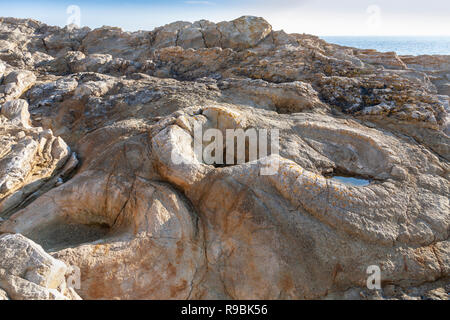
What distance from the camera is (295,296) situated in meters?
5.43

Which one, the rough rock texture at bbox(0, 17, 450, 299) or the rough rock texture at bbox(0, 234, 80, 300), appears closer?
the rough rock texture at bbox(0, 234, 80, 300)

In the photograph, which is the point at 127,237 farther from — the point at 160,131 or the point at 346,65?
the point at 346,65

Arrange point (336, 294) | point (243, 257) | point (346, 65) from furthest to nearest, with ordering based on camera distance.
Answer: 1. point (346, 65)
2. point (243, 257)
3. point (336, 294)

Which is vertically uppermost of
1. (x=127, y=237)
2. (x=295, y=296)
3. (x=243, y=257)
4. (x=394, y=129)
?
(x=394, y=129)

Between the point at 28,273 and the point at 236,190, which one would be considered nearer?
the point at 28,273

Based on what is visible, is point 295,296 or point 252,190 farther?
point 252,190

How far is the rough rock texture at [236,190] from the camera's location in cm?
559

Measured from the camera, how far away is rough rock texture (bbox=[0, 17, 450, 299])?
18.4 feet

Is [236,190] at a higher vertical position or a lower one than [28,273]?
higher

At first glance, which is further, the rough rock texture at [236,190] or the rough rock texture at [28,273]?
the rough rock texture at [236,190]

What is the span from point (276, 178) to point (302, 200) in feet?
2.41

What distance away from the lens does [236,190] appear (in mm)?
6309

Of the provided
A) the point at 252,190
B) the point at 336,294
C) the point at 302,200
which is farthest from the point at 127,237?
the point at 336,294

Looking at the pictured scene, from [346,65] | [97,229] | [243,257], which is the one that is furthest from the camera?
[346,65]
